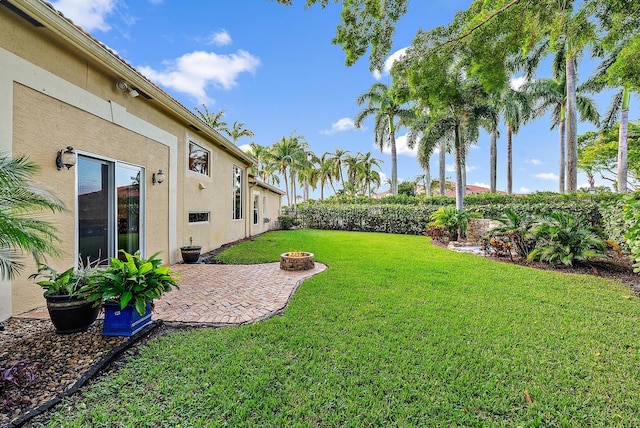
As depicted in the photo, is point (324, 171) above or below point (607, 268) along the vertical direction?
above

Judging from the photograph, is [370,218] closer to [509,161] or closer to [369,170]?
[509,161]

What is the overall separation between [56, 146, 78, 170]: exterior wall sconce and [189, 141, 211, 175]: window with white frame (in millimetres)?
4328

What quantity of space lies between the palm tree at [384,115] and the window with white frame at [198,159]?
1765 centimetres

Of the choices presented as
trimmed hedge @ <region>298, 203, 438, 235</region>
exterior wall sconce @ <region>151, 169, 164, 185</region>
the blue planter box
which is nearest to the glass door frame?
exterior wall sconce @ <region>151, 169, 164, 185</region>

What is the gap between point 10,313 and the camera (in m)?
3.87

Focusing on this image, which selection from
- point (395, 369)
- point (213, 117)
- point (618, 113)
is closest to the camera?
point (395, 369)

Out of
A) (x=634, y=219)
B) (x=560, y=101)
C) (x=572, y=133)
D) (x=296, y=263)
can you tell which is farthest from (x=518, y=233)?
(x=560, y=101)

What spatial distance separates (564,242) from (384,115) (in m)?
19.5

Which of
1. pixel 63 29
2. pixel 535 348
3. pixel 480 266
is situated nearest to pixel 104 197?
pixel 63 29

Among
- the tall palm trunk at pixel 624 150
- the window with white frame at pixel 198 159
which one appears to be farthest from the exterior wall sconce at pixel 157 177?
the tall palm trunk at pixel 624 150

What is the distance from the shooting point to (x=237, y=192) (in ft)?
42.6

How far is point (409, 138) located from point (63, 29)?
19.0 m

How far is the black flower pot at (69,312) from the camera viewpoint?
10.9ft

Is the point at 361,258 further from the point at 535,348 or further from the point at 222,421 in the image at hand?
the point at 222,421
